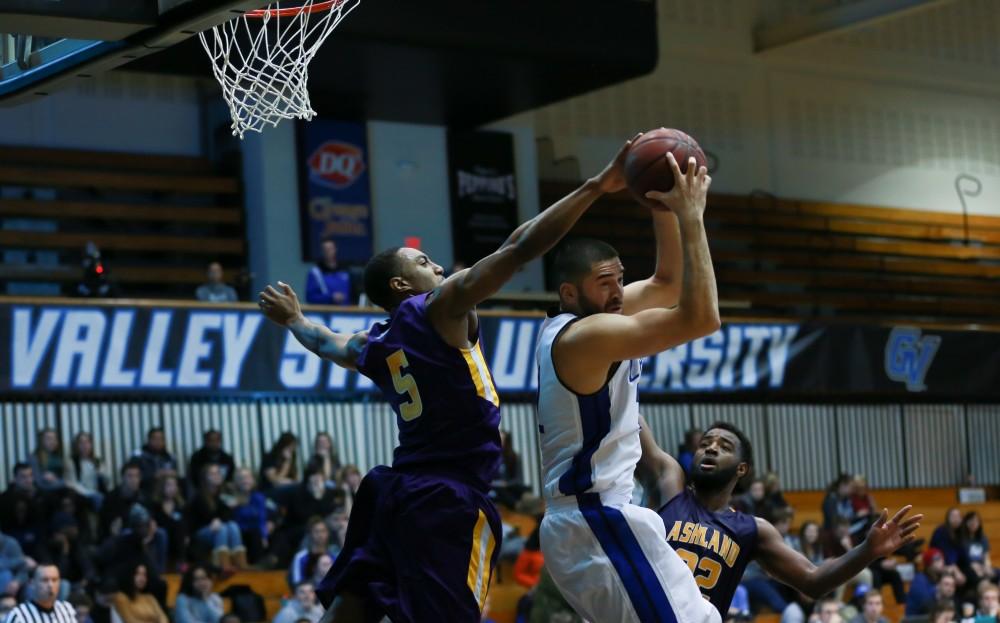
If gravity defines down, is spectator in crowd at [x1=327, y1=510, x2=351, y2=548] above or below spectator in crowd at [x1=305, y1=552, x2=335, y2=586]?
above

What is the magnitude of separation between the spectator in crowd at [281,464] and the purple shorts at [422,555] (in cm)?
979

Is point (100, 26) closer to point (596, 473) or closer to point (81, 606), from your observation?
point (596, 473)

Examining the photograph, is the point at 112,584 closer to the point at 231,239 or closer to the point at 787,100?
the point at 231,239

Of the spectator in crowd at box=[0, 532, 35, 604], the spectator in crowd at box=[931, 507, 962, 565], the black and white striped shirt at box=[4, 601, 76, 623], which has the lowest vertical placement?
the spectator in crowd at box=[931, 507, 962, 565]

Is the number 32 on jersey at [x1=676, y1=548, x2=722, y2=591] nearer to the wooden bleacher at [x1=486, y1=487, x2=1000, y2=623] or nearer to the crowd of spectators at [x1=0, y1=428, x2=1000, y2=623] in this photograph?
the crowd of spectators at [x1=0, y1=428, x2=1000, y2=623]

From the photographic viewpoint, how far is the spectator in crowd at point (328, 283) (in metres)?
16.9

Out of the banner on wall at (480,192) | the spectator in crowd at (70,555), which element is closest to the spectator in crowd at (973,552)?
the banner on wall at (480,192)

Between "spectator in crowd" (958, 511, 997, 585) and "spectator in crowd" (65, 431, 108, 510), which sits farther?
"spectator in crowd" (958, 511, 997, 585)

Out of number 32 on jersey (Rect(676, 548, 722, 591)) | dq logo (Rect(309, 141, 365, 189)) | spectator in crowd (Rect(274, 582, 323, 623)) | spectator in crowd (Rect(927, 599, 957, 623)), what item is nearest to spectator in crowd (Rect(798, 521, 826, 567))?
spectator in crowd (Rect(927, 599, 957, 623))

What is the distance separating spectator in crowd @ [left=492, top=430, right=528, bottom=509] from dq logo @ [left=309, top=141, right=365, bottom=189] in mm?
4293

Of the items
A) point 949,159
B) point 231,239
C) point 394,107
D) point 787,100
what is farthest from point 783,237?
point 231,239

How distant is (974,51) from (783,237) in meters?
5.90

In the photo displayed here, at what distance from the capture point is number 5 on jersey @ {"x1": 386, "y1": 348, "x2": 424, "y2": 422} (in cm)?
572

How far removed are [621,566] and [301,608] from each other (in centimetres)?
777
